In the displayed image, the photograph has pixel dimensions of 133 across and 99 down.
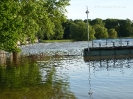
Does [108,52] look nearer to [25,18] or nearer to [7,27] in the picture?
[25,18]

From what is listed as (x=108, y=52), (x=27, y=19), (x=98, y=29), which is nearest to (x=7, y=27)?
(x=27, y=19)

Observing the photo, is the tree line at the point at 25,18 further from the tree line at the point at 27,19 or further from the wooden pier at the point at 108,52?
the wooden pier at the point at 108,52

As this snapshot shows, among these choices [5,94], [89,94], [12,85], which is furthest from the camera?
[12,85]

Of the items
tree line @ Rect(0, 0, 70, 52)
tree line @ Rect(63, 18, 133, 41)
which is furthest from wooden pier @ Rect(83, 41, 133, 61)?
tree line @ Rect(63, 18, 133, 41)

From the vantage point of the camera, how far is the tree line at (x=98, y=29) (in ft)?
485

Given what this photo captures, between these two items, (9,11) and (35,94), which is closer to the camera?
(35,94)

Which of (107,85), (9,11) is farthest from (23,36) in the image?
(107,85)

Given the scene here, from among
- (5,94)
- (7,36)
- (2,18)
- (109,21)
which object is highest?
(109,21)

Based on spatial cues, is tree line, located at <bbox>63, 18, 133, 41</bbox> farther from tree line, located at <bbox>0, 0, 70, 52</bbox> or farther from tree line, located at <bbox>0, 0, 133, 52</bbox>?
tree line, located at <bbox>0, 0, 70, 52</bbox>

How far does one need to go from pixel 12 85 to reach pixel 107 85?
632 centimetres

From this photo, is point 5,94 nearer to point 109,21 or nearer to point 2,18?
point 2,18

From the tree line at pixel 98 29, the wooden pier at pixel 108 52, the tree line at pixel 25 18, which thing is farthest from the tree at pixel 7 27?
the tree line at pixel 98 29

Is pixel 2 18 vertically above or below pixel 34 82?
above

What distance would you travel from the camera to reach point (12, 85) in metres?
19.0
